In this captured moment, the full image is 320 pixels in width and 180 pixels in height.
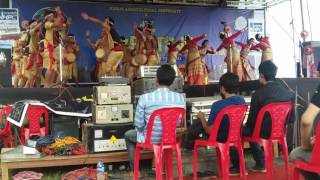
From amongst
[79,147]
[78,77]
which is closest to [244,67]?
[78,77]

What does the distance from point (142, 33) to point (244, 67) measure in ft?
8.36

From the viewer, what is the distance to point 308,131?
2.82 metres

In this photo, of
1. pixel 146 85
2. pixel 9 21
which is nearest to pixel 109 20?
pixel 9 21

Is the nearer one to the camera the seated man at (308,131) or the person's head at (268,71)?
the seated man at (308,131)

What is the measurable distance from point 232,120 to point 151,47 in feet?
20.2

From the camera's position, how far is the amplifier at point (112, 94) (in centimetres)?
498

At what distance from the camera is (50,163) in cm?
469

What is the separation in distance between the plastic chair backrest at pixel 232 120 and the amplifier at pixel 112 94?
1.41 m

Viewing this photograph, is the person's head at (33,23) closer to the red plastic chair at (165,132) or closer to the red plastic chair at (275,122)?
the red plastic chair at (165,132)

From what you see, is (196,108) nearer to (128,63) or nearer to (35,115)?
(35,115)

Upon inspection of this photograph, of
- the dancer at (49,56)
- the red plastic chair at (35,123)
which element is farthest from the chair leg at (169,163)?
the dancer at (49,56)

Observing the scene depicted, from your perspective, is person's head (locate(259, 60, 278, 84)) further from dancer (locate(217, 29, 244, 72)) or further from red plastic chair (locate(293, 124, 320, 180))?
dancer (locate(217, 29, 244, 72))

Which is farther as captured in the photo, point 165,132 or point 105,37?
point 105,37

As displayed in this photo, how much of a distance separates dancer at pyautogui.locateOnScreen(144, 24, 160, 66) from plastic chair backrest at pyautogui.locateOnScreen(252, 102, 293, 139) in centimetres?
564
